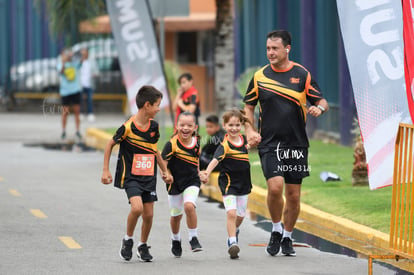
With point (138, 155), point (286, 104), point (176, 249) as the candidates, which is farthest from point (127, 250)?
point (286, 104)

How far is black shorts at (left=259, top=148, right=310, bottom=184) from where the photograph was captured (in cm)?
1021

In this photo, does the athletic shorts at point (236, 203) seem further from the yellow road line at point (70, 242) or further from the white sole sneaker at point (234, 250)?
the yellow road line at point (70, 242)

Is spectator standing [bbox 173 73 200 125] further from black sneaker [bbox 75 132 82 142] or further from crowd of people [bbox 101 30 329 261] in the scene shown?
black sneaker [bbox 75 132 82 142]

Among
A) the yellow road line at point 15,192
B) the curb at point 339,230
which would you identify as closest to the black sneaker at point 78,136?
the yellow road line at point 15,192

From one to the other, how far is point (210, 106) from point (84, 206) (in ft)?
70.3

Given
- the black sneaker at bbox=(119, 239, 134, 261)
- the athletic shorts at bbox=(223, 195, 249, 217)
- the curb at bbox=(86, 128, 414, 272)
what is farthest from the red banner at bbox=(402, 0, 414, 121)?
the black sneaker at bbox=(119, 239, 134, 261)

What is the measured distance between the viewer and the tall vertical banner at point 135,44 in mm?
20484

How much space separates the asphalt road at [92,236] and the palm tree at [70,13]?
1034 centimetres

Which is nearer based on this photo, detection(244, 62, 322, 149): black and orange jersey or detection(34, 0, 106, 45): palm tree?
detection(244, 62, 322, 149): black and orange jersey

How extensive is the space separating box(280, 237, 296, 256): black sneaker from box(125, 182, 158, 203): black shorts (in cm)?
129

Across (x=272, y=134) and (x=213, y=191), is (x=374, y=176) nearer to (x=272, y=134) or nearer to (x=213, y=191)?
(x=272, y=134)

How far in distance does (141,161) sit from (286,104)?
4.53 feet

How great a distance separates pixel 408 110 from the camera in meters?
10.3

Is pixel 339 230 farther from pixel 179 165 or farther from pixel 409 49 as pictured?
pixel 409 49
